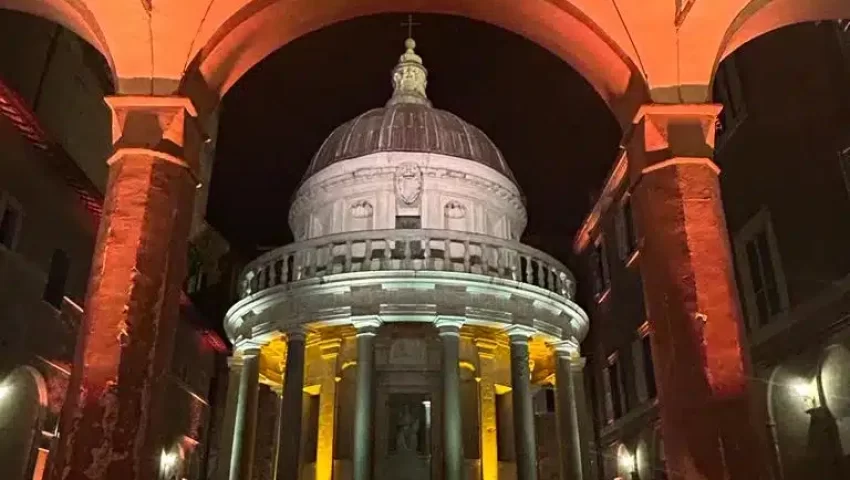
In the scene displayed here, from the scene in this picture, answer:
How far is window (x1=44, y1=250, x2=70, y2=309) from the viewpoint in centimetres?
1747

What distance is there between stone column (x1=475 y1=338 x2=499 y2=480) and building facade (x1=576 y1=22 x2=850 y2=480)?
20.1ft

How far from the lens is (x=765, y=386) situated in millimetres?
16109

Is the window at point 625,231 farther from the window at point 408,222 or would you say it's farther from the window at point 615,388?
the window at point 408,222

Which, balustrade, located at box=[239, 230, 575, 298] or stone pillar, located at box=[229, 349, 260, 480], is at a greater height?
balustrade, located at box=[239, 230, 575, 298]

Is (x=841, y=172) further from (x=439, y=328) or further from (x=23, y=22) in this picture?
(x=23, y=22)

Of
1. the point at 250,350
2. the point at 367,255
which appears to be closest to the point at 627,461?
the point at 367,255

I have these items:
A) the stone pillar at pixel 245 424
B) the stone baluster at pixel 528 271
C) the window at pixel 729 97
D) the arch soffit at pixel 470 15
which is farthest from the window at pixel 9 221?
the window at pixel 729 97

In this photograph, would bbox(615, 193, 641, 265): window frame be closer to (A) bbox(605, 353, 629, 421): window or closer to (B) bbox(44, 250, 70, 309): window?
(A) bbox(605, 353, 629, 421): window

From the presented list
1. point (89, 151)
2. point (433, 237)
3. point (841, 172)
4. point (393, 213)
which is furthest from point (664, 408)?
point (89, 151)

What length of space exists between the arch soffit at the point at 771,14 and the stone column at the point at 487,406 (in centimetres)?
1327

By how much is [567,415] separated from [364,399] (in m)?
6.04

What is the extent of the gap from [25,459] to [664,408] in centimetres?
1469

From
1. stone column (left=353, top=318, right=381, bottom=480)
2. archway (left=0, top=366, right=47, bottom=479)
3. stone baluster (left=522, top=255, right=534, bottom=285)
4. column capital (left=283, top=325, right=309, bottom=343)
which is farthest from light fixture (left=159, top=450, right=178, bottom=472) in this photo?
stone baluster (left=522, top=255, right=534, bottom=285)

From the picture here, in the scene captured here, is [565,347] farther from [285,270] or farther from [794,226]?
[285,270]
